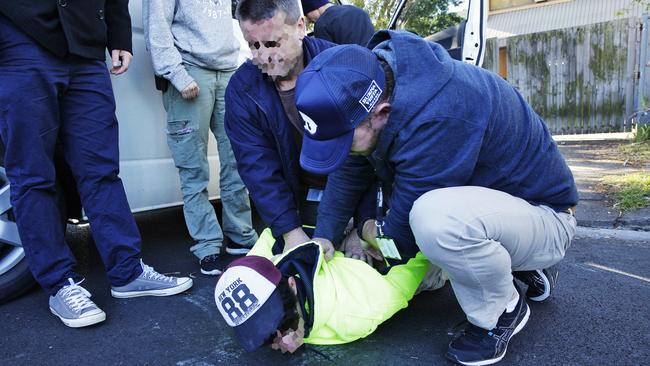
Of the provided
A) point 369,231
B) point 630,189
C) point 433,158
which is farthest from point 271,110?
point 630,189

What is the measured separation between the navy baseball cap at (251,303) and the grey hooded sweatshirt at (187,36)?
124 cm

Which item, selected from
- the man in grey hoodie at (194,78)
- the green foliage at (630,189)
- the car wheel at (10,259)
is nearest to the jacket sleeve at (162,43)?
the man in grey hoodie at (194,78)

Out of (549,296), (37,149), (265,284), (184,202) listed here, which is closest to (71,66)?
(37,149)

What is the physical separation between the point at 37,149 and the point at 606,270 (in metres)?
2.48

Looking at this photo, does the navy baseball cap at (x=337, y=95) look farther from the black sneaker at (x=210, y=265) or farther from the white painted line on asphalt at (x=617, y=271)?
the white painted line on asphalt at (x=617, y=271)

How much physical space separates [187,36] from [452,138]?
1584 mm

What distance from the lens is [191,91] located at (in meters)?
2.46

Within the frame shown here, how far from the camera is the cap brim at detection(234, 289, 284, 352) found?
1473mm

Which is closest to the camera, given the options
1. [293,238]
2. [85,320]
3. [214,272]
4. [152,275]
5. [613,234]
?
[85,320]

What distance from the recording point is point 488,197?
5.15 ft

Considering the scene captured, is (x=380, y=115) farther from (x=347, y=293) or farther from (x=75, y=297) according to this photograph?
(x=75, y=297)

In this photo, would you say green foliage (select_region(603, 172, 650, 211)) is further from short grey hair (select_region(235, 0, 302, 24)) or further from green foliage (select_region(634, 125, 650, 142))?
short grey hair (select_region(235, 0, 302, 24))

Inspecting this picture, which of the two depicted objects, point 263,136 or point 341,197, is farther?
point 263,136

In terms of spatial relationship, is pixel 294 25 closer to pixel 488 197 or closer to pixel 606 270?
pixel 488 197
